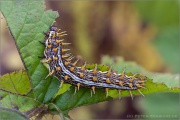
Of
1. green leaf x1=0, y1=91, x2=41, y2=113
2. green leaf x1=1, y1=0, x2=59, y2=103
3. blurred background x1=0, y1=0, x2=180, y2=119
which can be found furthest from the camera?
blurred background x1=0, y1=0, x2=180, y2=119

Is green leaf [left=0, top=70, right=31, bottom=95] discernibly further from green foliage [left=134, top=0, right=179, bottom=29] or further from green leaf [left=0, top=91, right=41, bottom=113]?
green foliage [left=134, top=0, right=179, bottom=29]

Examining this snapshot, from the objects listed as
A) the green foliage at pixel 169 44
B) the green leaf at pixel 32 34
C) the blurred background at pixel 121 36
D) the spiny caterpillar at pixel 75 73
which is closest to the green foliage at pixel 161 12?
the blurred background at pixel 121 36

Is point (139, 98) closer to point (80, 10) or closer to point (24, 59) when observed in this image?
point (80, 10)

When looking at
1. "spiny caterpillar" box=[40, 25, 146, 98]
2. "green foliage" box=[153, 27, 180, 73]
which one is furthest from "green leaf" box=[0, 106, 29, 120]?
"green foliage" box=[153, 27, 180, 73]

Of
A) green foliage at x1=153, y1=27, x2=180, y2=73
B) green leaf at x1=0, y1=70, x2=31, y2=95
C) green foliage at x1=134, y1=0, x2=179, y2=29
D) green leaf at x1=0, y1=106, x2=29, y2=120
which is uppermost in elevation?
green foliage at x1=134, y1=0, x2=179, y2=29

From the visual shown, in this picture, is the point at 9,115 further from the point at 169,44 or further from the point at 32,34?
the point at 169,44
